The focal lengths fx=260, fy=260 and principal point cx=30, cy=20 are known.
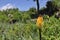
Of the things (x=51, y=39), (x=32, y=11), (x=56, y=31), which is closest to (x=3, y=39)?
(x=51, y=39)

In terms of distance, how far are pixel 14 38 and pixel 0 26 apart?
173 cm

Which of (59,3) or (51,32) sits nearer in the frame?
(51,32)

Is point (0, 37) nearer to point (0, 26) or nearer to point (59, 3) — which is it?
point (0, 26)

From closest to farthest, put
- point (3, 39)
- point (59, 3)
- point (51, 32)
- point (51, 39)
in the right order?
point (3, 39)
point (51, 39)
point (51, 32)
point (59, 3)

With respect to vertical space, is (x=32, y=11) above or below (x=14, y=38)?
below

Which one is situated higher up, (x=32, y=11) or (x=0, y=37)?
(x=0, y=37)

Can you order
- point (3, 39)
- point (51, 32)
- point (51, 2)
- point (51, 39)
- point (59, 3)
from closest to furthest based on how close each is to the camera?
1. point (3, 39)
2. point (51, 39)
3. point (51, 32)
4. point (59, 3)
5. point (51, 2)

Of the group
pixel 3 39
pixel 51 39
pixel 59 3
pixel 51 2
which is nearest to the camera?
pixel 3 39

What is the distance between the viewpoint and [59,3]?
1553 cm

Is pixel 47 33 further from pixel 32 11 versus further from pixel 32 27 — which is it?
pixel 32 11

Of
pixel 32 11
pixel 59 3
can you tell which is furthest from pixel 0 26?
pixel 32 11

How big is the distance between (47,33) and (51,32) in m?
0.11

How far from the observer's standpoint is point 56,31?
22.5 ft

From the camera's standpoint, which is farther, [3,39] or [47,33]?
[47,33]
